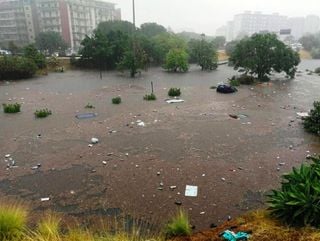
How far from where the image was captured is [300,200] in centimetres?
424

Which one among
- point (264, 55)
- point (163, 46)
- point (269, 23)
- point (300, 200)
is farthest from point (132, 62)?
point (269, 23)

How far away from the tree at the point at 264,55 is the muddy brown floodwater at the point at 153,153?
276 inches

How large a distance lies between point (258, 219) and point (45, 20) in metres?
67.1

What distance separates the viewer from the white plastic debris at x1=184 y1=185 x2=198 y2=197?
6.82m

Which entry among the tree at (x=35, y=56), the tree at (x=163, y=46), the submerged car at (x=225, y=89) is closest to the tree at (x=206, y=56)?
the tree at (x=163, y=46)

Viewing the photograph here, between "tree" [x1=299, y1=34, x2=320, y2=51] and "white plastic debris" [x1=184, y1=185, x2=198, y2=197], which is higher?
"tree" [x1=299, y1=34, x2=320, y2=51]

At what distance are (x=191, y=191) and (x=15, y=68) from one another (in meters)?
22.1

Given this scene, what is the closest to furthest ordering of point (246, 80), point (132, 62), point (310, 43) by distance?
point (246, 80) < point (132, 62) < point (310, 43)

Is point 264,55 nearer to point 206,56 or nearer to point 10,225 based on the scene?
point 206,56

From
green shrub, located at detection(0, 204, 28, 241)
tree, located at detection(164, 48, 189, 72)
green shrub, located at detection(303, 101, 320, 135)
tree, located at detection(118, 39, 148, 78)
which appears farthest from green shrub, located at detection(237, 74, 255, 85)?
green shrub, located at detection(0, 204, 28, 241)

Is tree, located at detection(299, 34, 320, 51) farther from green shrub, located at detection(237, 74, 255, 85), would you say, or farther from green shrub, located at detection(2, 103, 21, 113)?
green shrub, located at detection(2, 103, 21, 113)

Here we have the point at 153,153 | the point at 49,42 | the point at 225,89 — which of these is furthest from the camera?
the point at 49,42

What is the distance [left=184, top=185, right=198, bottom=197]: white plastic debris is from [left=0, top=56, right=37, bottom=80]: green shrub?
21.9 metres

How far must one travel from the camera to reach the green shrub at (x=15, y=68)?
79.7ft
